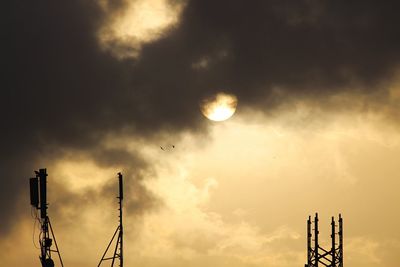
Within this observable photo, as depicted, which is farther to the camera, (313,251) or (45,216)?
(313,251)

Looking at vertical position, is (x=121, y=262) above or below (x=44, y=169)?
below

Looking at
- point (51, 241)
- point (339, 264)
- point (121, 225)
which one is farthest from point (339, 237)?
point (51, 241)

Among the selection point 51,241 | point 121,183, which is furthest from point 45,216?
point 121,183

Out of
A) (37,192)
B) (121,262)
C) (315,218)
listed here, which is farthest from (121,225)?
(315,218)

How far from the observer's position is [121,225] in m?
82.8

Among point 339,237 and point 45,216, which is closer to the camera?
point 45,216

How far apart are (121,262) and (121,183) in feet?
24.6

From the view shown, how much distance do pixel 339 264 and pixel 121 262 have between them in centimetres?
2165

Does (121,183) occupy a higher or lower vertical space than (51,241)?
higher

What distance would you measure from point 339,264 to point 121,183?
23.1 meters

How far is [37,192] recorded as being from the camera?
78375mm

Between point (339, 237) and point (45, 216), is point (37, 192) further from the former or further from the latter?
point (339, 237)

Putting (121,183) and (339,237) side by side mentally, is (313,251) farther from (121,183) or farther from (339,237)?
(121,183)

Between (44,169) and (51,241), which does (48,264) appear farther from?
(44,169)
